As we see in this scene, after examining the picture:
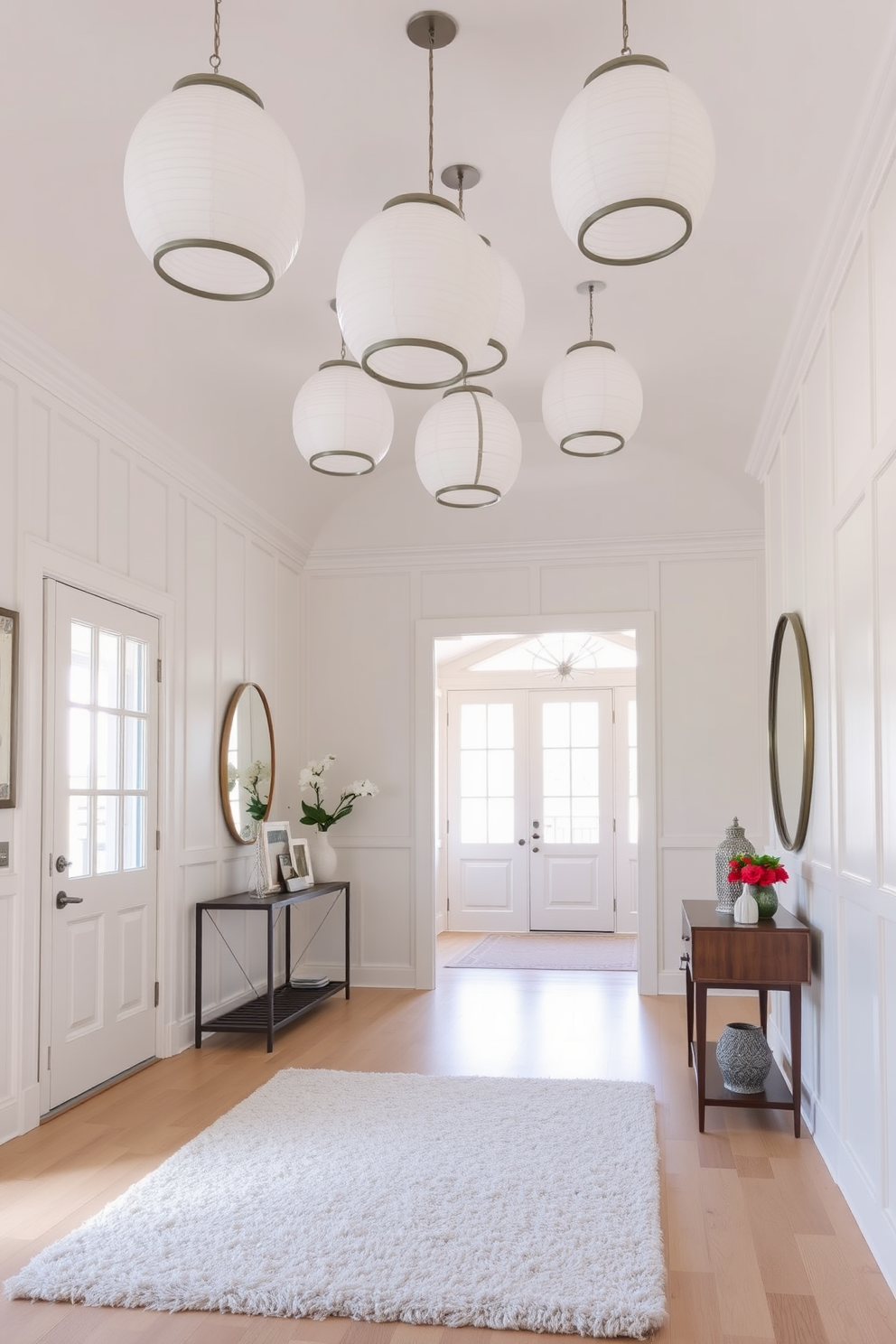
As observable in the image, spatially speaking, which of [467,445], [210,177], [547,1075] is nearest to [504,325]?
[467,445]

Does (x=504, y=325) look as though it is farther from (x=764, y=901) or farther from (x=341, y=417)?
(x=764, y=901)

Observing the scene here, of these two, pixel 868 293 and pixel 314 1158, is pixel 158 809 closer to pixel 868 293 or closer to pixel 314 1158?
pixel 314 1158

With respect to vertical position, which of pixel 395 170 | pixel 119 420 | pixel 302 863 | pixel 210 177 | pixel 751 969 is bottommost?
pixel 751 969

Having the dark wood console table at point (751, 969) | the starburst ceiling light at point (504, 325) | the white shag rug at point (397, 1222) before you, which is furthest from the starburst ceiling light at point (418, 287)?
the dark wood console table at point (751, 969)

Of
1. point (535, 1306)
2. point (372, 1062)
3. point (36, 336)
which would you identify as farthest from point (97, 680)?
point (535, 1306)

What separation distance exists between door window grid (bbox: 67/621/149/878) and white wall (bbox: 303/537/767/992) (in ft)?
7.22

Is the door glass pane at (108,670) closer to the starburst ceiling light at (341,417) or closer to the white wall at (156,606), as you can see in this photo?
the white wall at (156,606)

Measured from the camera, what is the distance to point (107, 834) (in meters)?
4.57

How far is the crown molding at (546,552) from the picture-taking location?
6625 millimetres

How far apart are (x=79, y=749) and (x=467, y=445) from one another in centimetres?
218

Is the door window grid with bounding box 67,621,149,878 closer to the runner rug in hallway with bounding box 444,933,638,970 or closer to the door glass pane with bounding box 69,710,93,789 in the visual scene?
the door glass pane with bounding box 69,710,93,789

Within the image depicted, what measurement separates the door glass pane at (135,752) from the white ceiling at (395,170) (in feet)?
4.48

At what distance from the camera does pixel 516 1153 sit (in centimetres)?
363

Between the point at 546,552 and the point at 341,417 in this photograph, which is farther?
the point at 546,552
